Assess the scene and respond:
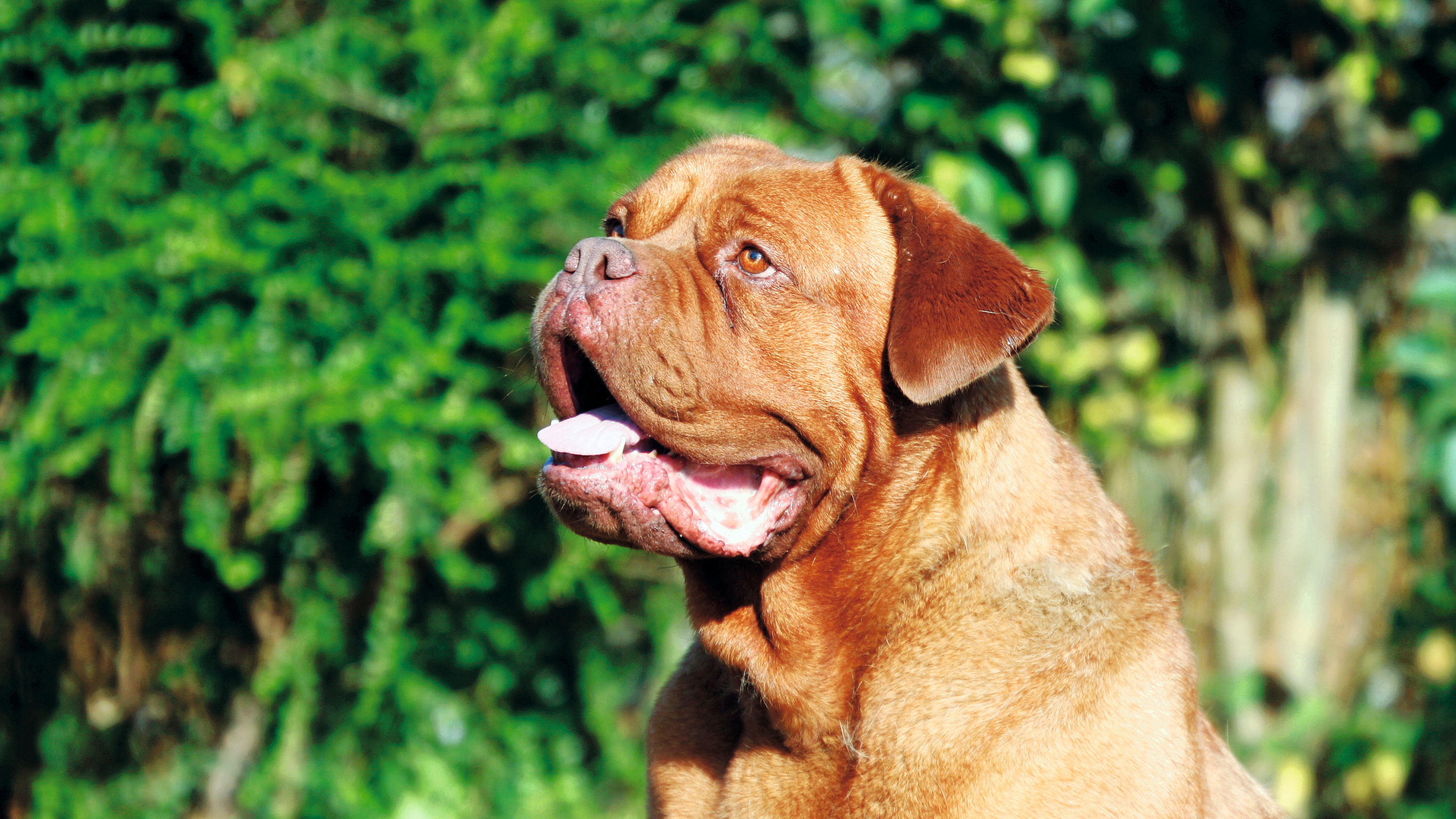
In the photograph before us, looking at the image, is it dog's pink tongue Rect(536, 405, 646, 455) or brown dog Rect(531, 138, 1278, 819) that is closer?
brown dog Rect(531, 138, 1278, 819)

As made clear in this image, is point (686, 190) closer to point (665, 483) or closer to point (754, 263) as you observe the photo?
point (754, 263)

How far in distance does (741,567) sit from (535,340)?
73 cm

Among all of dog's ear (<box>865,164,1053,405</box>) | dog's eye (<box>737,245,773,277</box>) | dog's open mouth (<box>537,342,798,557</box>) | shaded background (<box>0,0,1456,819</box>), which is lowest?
shaded background (<box>0,0,1456,819</box>)

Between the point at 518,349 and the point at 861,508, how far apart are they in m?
1.54

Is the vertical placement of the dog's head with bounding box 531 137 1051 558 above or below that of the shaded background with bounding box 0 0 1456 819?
above

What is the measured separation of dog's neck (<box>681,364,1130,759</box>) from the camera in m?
2.91

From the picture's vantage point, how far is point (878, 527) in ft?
9.93

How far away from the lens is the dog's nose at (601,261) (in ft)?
9.64

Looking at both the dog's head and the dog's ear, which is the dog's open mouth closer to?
the dog's head

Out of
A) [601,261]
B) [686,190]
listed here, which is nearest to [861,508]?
[601,261]

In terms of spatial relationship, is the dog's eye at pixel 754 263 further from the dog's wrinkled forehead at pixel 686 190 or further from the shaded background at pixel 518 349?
the shaded background at pixel 518 349

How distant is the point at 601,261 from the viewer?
9.75ft

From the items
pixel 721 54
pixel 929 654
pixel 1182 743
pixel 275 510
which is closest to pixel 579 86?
pixel 721 54

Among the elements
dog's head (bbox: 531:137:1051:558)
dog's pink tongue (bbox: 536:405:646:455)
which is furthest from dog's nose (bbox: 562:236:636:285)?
dog's pink tongue (bbox: 536:405:646:455)
